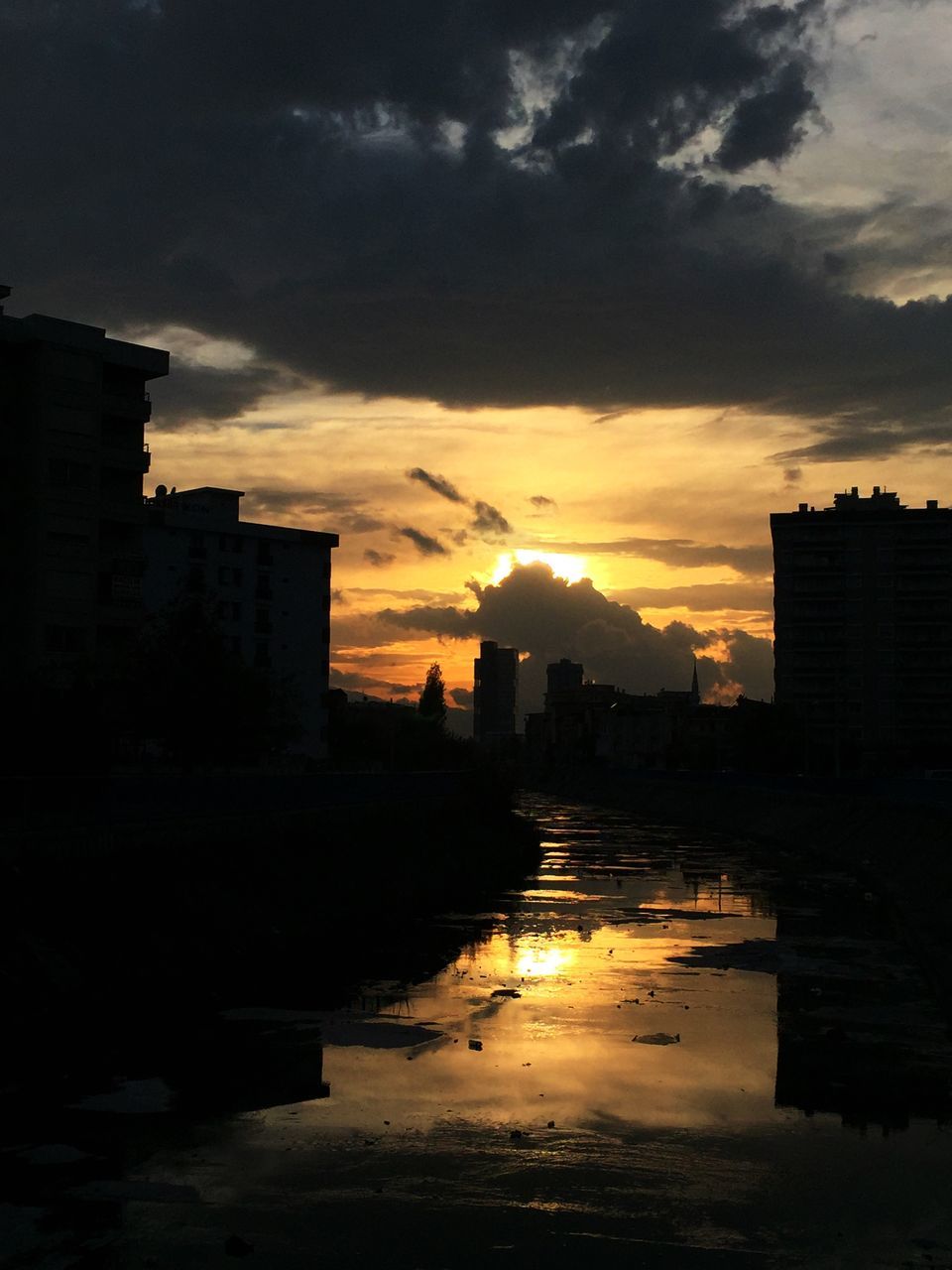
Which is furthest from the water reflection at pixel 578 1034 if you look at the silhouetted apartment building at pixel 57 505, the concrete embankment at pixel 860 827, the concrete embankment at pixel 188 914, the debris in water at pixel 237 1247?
the silhouetted apartment building at pixel 57 505

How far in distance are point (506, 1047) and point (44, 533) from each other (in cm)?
6228

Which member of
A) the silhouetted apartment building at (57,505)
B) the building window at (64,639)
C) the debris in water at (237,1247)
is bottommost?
the debris in water at (237,1247)

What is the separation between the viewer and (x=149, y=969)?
30078 mm

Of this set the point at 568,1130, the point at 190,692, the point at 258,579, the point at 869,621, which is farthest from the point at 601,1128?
the point at 869,621

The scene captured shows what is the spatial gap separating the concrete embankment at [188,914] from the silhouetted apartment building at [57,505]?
29.4 meters

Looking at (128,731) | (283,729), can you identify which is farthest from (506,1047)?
(283,729)

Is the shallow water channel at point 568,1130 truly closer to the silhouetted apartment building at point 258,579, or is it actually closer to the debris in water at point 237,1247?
the debris in water at point 237,1247

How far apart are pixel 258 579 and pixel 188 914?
353ft

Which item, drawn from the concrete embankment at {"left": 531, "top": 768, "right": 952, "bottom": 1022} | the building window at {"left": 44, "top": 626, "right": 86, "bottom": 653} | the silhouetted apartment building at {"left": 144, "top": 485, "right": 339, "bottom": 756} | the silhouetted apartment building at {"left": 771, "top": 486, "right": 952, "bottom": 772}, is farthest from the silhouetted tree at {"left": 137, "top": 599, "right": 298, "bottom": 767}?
the silhouetted apartment building at {"left": 771, "top": 486, "right": 952, "bottom": 772}

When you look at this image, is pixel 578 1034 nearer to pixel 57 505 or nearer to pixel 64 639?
pixel 64 639

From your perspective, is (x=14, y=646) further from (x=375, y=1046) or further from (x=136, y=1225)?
(x=136, y=1225)

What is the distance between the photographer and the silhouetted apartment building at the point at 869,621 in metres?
174

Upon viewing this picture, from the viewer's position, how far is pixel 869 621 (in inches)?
6939

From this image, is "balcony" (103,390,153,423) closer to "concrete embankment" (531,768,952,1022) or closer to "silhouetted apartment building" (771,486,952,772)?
"concrete embankment" (531,768,952,1022)
